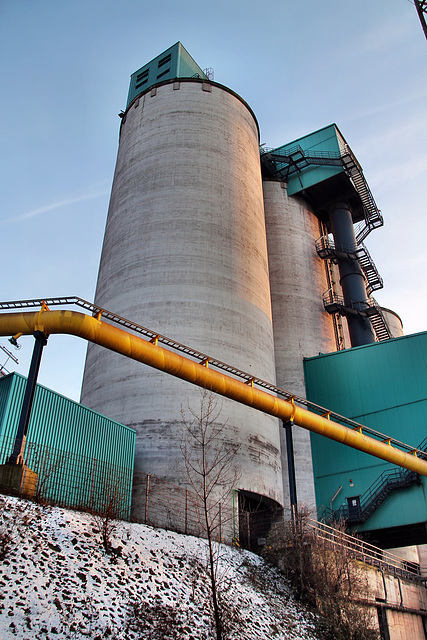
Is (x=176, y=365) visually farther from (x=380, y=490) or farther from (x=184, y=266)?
(x=380, y=490)

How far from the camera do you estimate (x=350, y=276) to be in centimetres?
3838

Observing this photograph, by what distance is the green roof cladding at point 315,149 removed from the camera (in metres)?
40.8

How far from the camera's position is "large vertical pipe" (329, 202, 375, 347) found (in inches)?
1452

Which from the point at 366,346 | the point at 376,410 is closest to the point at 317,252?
the point at 366,346

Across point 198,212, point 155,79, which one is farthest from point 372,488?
point 155,79

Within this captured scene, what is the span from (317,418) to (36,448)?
1084cm

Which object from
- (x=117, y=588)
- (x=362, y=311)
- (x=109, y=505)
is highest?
(x=362, y=311)

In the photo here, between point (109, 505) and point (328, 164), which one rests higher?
point (328, 164)

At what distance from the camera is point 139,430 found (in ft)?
71.2

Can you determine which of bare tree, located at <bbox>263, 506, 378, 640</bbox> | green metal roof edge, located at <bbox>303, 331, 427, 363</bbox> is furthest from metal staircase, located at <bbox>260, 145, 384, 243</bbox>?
bare tree, located at <bbox>263, 506, 378, 640</bbox>

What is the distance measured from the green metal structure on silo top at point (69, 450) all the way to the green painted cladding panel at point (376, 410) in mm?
13517

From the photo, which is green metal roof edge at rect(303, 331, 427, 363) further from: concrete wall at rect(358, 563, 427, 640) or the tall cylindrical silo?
concrete wall at rect(358, 563, 427, 640)

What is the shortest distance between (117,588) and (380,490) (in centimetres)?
1843

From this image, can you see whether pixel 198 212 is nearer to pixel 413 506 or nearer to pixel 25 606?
pixel 413 506
